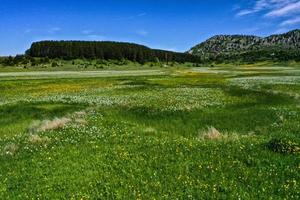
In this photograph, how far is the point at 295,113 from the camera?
28266mm

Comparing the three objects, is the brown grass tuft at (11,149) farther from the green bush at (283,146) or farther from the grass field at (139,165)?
the green bush at (283,146)

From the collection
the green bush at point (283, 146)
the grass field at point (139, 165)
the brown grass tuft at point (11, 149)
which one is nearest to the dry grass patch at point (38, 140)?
the grass field at point (139, 165)

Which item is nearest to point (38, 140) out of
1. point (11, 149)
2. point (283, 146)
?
point (11, 149)

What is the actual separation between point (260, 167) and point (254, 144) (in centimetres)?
→ 278

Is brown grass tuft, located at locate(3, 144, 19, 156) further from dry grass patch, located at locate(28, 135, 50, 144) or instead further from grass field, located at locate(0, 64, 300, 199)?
dry grass patch, located at locate(28, 135, 50, 144)

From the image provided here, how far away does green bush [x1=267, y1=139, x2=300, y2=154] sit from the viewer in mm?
15508

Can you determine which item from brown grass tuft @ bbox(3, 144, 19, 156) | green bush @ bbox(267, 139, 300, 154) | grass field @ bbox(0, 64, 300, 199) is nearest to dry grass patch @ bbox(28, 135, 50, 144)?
grass field @ bbox(0, 64, 300, 199)

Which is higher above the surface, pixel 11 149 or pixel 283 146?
pixel 283 146

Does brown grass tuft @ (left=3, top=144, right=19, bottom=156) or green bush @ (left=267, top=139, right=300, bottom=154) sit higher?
green bush @ (left=267, top=139, right=300, bottom=154)

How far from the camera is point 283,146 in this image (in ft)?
51.8

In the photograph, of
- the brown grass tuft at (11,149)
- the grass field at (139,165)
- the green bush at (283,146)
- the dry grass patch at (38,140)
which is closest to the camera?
the grass field at (139,165)

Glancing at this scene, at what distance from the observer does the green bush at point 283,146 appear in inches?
611

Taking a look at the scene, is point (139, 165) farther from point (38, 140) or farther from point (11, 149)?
point (11, 149)

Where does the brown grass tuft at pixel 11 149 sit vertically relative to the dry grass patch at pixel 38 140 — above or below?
below
